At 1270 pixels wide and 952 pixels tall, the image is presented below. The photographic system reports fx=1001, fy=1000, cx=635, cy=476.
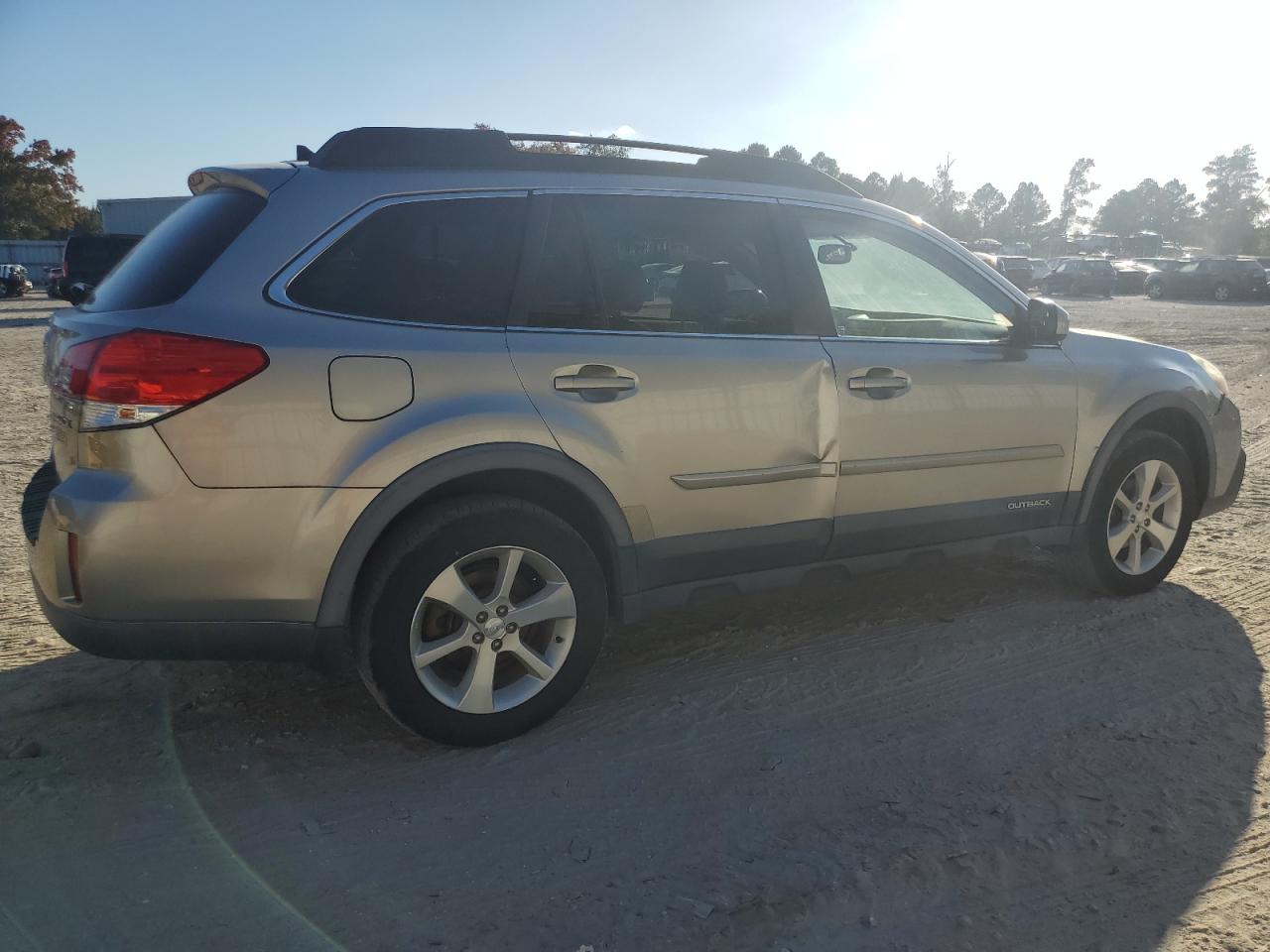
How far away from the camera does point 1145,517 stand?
468cm

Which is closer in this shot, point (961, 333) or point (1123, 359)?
point (961, 333)

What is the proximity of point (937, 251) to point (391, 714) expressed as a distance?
2824 mm

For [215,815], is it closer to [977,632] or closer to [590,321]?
[590,321]

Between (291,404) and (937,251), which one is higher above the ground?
(937,251)

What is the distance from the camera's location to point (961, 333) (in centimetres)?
418

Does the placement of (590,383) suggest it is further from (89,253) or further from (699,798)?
(89,253)

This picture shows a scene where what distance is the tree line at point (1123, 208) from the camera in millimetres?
94250

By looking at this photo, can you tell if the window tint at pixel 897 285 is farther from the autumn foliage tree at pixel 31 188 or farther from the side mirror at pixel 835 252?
the autumn foliage tree at pixel 31 188

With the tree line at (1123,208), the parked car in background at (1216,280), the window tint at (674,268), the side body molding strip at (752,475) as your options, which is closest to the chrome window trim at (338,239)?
the window tint at (674,268)

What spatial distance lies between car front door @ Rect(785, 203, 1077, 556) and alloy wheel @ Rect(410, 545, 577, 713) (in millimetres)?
1211

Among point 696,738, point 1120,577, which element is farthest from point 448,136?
point 1120,577

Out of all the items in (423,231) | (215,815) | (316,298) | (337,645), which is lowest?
(215,815)

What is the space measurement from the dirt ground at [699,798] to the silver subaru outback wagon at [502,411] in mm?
383

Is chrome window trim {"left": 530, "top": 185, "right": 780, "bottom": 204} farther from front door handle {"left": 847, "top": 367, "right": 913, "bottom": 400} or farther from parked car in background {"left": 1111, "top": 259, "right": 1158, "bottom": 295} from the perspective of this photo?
parked car in background {"left": 1111, "top": 259, "right": 1158, "bottom": 295}
